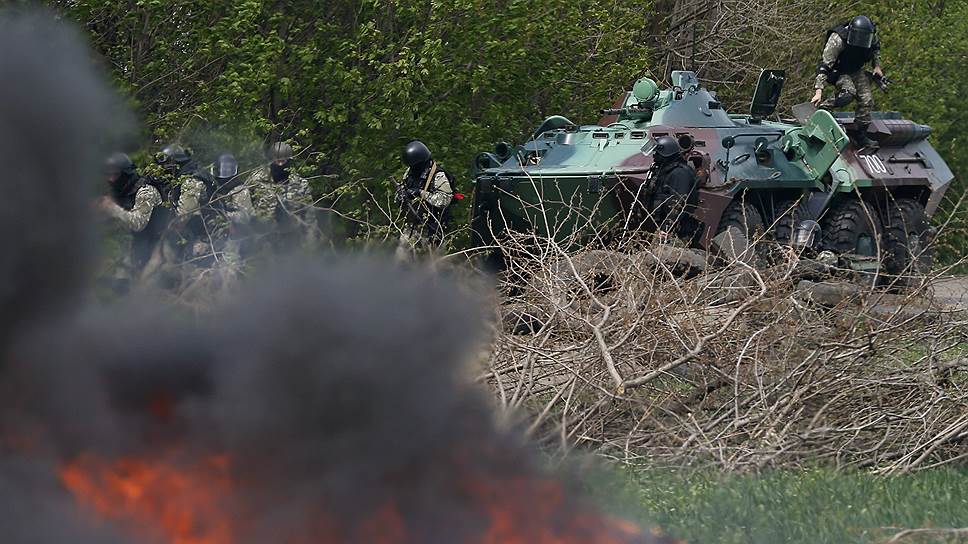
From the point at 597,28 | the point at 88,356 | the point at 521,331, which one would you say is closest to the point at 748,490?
the point at 521,331

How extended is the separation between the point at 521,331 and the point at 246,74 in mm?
5914

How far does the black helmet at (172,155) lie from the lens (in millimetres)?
10602

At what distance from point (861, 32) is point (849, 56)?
506 millimetres

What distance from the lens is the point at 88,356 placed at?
13.6 ft

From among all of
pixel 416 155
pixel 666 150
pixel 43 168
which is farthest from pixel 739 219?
pixel 43 168

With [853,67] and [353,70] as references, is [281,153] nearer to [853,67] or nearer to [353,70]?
[353,70]

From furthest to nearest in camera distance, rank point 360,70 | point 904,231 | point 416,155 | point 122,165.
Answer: point 904,231, point 360,70, point 416,155, point 122,165

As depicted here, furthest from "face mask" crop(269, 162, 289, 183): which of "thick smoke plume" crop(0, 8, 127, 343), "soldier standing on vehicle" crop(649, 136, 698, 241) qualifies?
A: "thick smoke plume" crop(0, 8, 127, 343)

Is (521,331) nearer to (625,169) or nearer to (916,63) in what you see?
(625,169)

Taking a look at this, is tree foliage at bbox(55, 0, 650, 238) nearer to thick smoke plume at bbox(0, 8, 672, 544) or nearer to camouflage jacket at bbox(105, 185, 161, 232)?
camouflage jacket at bbox(105, 185, 161, 232)

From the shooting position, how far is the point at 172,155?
10.8 m

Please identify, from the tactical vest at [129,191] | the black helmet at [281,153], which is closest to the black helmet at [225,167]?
the black helmet at [281,153]

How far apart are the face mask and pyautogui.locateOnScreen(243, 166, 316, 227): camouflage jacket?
1.49 feet

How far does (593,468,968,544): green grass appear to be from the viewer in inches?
223
